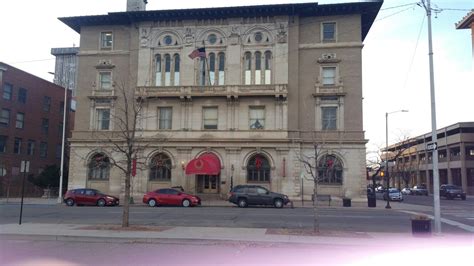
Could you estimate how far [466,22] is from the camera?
49.8 m

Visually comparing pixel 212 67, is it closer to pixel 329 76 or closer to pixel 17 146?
pixel 329 76

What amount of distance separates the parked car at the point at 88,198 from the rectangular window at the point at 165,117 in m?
10.4

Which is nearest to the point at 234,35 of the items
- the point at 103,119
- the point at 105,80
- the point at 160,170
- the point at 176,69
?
the point at 176,69

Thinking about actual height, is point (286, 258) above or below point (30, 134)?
below

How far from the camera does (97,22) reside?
4284 centimetres

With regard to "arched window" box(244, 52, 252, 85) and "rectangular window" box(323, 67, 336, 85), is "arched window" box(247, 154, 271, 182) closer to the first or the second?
"arched window" box(244, 52, 252, 85)

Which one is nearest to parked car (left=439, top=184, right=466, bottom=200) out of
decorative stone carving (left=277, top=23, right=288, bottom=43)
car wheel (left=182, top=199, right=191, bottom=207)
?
decorative stone carving (left=277, top=23, right=288, bottom=43)

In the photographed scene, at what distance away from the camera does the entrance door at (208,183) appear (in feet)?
130

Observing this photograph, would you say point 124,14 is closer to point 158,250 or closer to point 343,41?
point 343,41

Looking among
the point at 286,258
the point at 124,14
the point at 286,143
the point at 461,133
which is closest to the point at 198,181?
the point at 286,143

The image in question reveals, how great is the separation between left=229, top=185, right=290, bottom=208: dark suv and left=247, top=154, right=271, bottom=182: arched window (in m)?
8.08

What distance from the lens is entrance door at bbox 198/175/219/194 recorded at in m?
39.7

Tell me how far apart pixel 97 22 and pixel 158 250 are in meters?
37.0

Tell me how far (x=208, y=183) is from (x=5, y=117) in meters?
25.7
